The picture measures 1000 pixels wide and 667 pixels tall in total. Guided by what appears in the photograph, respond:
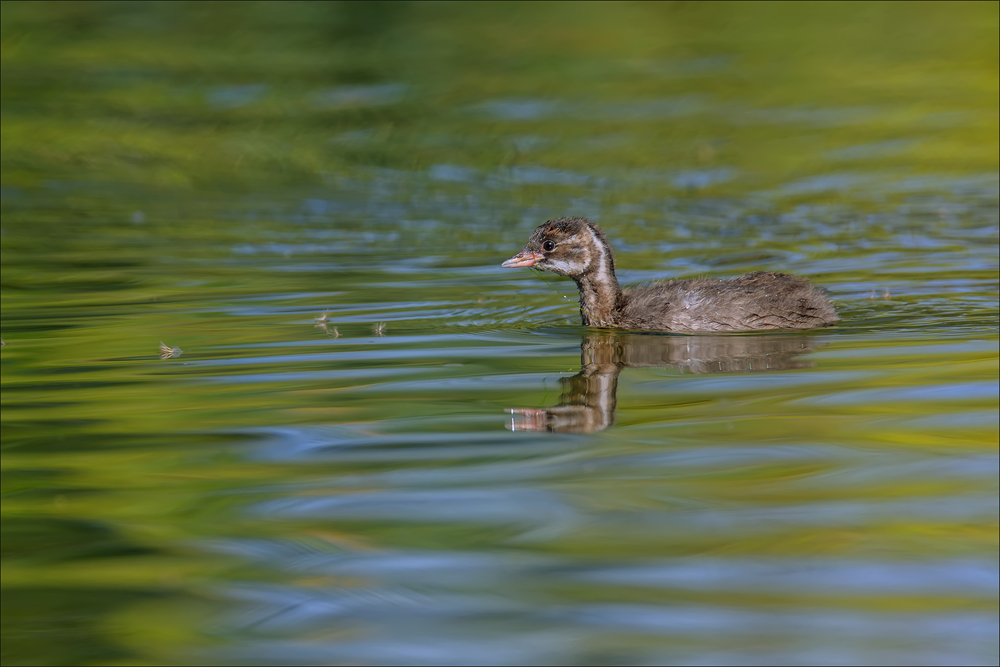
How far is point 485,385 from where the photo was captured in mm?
8211

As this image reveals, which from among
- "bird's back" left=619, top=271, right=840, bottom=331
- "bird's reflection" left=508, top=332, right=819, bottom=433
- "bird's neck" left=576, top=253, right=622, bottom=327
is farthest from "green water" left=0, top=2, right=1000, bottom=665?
"bird's neck" left=576, top=253, right=622, bottom=327

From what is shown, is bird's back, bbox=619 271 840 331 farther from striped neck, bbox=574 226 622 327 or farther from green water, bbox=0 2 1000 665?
striped neck, bbox=574 226 622 327

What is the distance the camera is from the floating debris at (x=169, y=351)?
914 centimetres

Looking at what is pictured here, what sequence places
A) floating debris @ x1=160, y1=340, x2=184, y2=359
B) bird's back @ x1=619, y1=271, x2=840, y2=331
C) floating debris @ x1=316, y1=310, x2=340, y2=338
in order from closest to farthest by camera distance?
1. floating debris @ x1=160, y1=340, x2=184, y2=359
2. bird's back @ x1=619, y1=271, x2=840, y2=331
3. floating debris @ x1=316, y1=310, x2=340, y2=338

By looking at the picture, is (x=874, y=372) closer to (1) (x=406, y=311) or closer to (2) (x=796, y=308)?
(2) (x=796, y=308)

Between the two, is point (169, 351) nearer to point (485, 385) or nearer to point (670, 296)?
point (485, 385)

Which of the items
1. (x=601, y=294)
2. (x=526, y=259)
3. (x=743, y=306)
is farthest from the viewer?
(x=526, y=259)

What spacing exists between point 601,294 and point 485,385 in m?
2.35

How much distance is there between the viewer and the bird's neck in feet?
33.8

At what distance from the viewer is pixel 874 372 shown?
8203mm

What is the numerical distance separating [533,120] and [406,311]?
10.0 m

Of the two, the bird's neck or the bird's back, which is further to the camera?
the bird's neck

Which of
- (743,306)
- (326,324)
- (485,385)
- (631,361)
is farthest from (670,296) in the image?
(326,324)

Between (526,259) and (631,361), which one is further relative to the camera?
(526,259)
